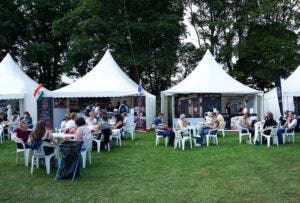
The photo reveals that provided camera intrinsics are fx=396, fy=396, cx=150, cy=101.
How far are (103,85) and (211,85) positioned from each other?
15.7 feet

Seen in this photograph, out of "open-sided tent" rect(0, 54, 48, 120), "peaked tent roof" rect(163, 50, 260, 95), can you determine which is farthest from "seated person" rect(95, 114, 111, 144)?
"open-sided tent" rect(0, 54, 48, 120)

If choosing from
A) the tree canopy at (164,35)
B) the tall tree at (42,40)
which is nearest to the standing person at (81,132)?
the tree canopy at (164,35)

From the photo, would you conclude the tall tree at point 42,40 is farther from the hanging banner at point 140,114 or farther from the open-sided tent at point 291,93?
the open-sided tent at point 291,93

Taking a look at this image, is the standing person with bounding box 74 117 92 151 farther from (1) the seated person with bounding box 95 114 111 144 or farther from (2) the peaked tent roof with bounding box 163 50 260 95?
(2) the peaked tent roof with bounding box 163 50 260 95

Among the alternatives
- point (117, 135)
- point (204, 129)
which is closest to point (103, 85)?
point (117, 135)

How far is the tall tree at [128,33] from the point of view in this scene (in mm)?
25578

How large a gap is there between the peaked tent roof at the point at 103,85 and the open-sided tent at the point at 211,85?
1930mm

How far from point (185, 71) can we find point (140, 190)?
23787mm

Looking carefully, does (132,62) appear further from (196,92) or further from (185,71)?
(196,92)

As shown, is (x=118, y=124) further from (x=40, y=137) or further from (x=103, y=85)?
(x=103, y=85)

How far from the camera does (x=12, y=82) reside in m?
18.9

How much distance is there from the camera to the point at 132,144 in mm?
12109

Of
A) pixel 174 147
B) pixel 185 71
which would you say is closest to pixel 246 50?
pixel 185 71

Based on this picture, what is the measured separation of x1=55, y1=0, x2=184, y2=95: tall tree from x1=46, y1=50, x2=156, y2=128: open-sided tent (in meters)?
6.26
